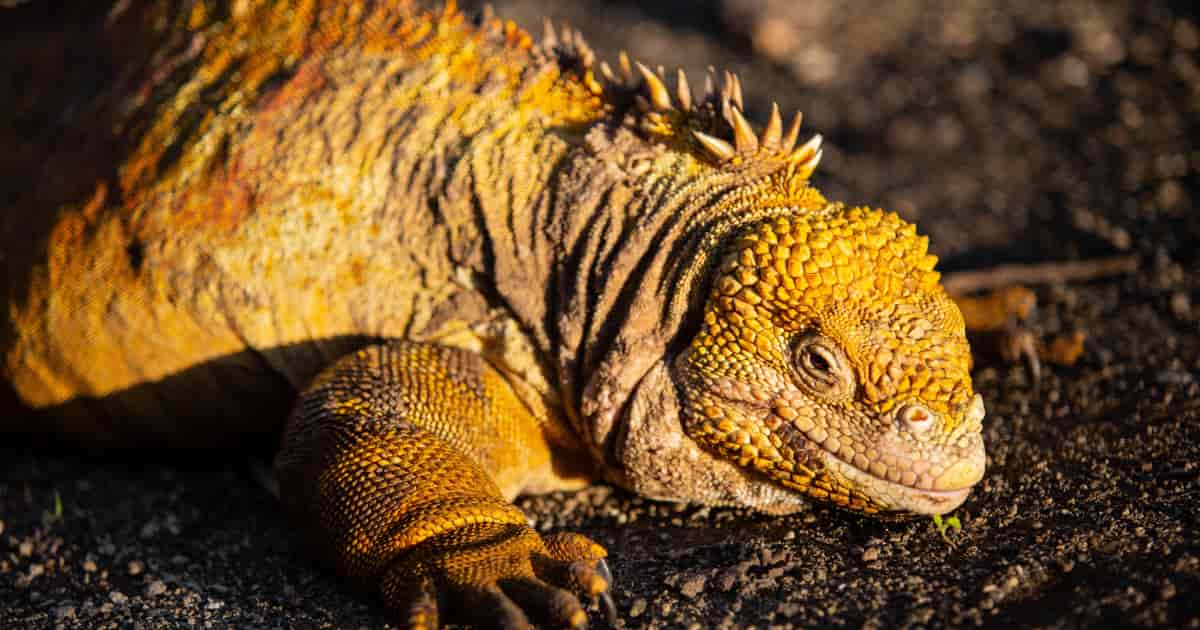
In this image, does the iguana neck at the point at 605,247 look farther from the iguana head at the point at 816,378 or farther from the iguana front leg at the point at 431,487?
the iguana front leg at the point at 431,487

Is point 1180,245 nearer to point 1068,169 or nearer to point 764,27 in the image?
point 1068,169

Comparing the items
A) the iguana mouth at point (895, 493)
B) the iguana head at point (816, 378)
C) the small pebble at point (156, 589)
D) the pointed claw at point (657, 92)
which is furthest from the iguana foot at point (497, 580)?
the pointed claw at point (657, 92)

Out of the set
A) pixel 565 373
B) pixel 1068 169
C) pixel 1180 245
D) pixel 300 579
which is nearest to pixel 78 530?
pixel 300 579

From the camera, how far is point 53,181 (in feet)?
18.2

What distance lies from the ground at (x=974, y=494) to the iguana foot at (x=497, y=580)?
266 millimetres

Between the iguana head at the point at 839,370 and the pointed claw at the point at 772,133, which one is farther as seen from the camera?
the pointed claw at the point at 772,133

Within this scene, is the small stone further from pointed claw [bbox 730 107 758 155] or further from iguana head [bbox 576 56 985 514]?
pointed claw [bbox 730 107 758 155]

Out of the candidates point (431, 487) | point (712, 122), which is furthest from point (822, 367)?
point (431, 487)

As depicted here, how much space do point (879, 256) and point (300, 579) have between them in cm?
269

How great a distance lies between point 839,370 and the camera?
4.21 meters

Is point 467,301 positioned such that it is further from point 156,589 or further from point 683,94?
point 156,589

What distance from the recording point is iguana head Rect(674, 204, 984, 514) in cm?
417

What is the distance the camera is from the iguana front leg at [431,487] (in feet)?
13.0

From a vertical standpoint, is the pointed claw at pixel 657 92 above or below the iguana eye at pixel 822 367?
above
